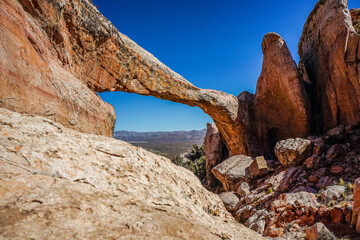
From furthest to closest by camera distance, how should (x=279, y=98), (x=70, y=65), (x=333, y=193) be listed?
(x=279, y=98)
(x=333, y=193)
(x=70, y=65)

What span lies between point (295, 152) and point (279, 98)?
5.78 meters

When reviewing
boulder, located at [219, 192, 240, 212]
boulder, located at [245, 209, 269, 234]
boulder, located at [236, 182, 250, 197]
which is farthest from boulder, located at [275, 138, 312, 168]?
boulder, located at [245, 209, 269, 234]

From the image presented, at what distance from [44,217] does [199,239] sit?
62.6 inches

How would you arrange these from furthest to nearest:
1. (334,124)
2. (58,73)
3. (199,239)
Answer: (334,124), (58,73), (199,239)

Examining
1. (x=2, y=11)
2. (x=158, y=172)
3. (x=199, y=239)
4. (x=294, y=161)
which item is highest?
(x=2, y=11)

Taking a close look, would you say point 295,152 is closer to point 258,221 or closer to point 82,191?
point 258,221

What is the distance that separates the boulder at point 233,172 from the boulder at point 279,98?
3113 mm

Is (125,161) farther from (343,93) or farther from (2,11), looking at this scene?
(343,93)

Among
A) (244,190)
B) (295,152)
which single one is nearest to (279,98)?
(295,152)

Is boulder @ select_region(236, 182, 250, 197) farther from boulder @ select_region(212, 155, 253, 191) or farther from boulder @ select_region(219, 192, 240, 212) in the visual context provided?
boulder @ select_region(212, 155, 253, 191)

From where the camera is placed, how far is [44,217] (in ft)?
5.64

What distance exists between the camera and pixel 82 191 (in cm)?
223

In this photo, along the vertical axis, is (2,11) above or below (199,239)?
above

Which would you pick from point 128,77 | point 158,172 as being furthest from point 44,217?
point 128,77
